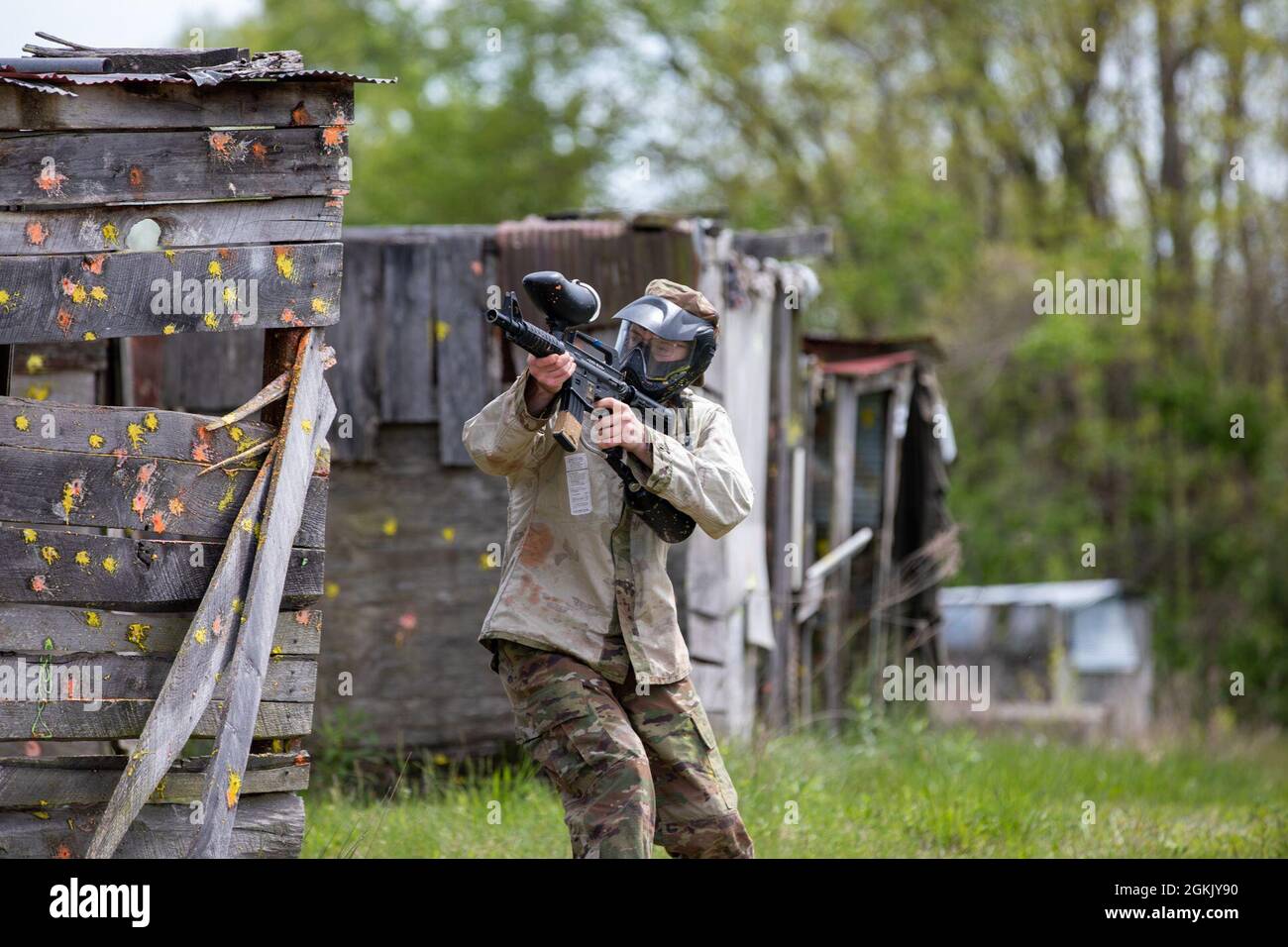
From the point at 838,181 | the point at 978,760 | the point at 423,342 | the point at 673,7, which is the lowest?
the point at 978,760

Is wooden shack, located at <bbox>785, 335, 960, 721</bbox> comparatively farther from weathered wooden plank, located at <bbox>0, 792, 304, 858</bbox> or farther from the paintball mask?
weathered wooden plank, located at <bbox>0, 792, 304, 858</bbox>

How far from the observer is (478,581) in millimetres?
8102

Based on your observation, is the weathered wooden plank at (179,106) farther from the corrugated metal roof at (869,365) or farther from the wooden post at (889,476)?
the wooden post at (889,476)

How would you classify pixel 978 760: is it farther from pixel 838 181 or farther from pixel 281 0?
pixel 281 0

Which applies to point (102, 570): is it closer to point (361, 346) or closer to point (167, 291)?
point (167, 291)

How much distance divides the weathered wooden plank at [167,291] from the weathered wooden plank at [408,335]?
320 centimetres

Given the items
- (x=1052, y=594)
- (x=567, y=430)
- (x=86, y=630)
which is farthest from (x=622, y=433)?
(x=1052, y=594)

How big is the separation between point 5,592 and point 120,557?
347 mm

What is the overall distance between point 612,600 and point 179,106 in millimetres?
2097

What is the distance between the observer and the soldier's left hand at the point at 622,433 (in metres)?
4.41

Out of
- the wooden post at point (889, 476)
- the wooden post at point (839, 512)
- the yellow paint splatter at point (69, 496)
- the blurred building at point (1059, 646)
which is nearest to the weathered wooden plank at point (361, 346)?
the yellow paint splatter at point (69, 496)

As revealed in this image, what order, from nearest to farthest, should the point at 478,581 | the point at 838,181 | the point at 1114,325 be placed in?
the point at 478,581 → the point at 1114,325 → the point at 838,181

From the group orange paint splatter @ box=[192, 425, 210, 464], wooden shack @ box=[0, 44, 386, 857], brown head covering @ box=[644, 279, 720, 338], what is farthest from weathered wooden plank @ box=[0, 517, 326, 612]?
brown head covering @ box=[644, 279, 720, 338]
